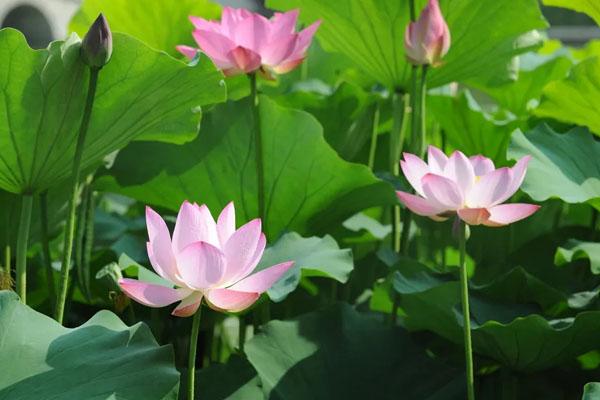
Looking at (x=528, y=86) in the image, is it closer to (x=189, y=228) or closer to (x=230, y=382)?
(x=230, y=382)

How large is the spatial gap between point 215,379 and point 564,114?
1.82 feet

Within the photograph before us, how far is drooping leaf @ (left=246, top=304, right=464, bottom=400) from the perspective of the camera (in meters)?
0.98

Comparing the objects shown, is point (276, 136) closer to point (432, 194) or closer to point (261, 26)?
point (261, 26)

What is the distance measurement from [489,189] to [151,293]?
0.99ft

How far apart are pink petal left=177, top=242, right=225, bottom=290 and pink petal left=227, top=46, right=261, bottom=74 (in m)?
0.40

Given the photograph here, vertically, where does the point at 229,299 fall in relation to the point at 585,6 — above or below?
below

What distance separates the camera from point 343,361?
103cm

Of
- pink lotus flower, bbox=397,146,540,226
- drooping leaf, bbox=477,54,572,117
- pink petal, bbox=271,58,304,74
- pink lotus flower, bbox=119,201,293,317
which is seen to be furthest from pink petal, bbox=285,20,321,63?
drooping leaf, bbox=477,54,572,117

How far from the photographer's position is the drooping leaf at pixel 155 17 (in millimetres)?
1384

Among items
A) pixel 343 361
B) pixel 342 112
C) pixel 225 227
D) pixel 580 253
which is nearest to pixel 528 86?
pixel 342 112

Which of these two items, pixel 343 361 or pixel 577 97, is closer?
pixel 343 361

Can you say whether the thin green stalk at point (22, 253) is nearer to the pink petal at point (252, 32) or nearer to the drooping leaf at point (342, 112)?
the pink petal at point (252, 32)

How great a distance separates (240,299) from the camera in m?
0.73

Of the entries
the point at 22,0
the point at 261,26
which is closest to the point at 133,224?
the point at 261,26
